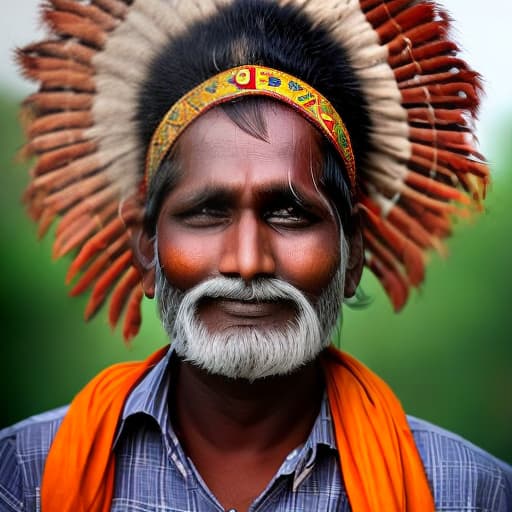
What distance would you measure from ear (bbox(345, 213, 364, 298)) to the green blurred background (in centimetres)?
76

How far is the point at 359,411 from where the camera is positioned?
209cm

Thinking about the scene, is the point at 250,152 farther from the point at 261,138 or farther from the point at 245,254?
the point at 245,254

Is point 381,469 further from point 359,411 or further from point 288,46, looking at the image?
point 288,46

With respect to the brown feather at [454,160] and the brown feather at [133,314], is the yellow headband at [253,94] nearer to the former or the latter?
the brown feather at [454,160]

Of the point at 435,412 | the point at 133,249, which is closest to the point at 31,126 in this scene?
the point at 133,249

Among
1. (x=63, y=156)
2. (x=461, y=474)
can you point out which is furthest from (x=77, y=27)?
(x=461, y=474)

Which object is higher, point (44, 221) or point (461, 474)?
point (44, 221)

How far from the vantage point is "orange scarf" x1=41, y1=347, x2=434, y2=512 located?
74.5 inches

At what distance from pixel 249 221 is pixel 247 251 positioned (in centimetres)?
10

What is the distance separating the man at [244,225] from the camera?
189cm

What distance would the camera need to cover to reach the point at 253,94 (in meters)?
1.96

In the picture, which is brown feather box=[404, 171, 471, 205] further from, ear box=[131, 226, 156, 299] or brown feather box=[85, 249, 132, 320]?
brown feather box=[85, 249, 132, 320]

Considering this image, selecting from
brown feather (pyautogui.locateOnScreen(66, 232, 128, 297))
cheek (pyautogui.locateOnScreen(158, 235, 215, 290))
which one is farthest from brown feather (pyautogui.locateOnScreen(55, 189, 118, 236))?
cheek (pyautogui.locateOnScreen(158, 235, 215, 290))

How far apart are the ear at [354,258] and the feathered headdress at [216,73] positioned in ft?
0.35
